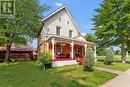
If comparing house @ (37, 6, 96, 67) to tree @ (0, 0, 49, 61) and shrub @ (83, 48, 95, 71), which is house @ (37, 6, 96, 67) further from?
shrub @ (83, 48, 95, 71)

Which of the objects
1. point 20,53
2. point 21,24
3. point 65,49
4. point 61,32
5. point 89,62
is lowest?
point 89,62

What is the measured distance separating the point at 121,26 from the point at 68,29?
8.92 m

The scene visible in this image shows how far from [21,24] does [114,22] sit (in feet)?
49.5

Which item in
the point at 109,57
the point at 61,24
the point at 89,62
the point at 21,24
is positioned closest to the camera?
the point at 89,62

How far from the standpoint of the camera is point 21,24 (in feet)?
105

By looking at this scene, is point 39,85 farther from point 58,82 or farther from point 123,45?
point 123,45

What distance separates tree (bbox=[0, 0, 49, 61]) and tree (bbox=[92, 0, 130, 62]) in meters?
11.0

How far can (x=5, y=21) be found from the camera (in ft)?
100

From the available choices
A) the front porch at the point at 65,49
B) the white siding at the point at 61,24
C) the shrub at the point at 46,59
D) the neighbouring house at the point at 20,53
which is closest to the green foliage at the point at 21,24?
the white siding at the point at 61,24

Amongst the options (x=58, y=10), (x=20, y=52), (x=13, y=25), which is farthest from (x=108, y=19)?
(x=20, y=52)

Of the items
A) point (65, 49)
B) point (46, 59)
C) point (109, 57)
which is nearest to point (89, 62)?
point (46, 59)

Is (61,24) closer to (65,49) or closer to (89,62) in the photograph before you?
(65,49)

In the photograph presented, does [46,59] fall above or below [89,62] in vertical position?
above

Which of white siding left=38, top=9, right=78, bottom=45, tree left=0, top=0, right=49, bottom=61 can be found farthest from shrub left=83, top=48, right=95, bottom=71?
tree left=0, top=0, right=49, bottom=61
